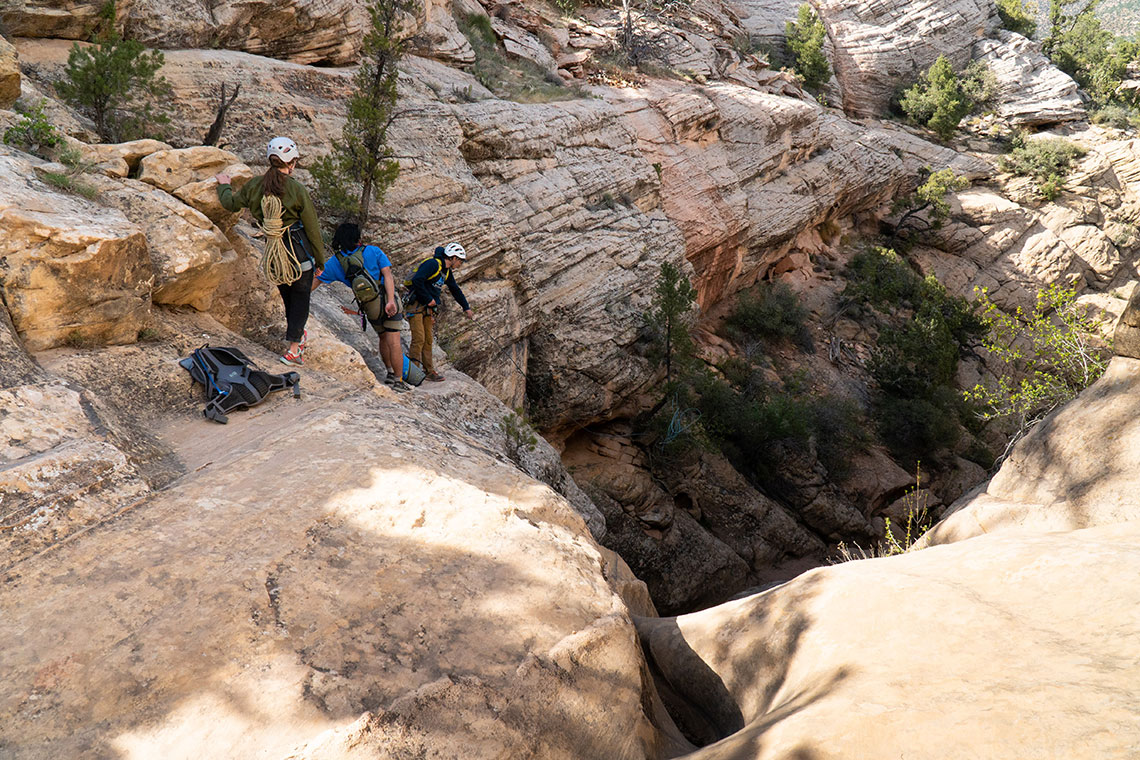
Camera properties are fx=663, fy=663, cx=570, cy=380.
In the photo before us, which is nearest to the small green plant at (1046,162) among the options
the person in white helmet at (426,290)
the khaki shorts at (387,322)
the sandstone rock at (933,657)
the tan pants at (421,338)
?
the person in white helmet at (426,290)

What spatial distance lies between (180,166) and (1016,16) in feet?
140

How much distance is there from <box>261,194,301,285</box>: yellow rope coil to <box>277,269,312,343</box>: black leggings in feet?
0.29

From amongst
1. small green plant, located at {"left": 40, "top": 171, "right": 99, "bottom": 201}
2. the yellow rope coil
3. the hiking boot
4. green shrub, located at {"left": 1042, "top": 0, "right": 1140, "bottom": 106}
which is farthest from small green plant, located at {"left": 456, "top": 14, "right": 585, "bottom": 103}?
green shrub, located at {"left": 1042, "top": 0, "right": 1140, "bottom": 106}

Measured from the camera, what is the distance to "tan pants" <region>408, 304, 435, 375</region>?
746 cm

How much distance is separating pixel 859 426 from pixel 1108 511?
13927mm

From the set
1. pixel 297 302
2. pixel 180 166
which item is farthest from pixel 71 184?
pixel 297 302

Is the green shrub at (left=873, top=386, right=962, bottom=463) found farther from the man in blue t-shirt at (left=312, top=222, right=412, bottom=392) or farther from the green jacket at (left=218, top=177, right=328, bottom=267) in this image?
the green jacket at (left=218, top=177, right=328, bottom=267)

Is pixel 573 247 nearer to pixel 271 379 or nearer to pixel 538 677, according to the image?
pixel 271 379

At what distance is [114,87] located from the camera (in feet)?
25.6

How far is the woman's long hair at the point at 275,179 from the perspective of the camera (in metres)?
5.49

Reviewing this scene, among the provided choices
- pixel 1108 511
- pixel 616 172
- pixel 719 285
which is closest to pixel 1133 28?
pixel 719 285

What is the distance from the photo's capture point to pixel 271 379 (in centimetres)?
529

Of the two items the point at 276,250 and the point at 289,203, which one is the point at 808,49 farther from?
the point at 276,250

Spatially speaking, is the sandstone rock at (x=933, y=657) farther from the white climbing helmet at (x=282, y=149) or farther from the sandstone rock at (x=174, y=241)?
the sandstone rock at (x=174, y=241)
